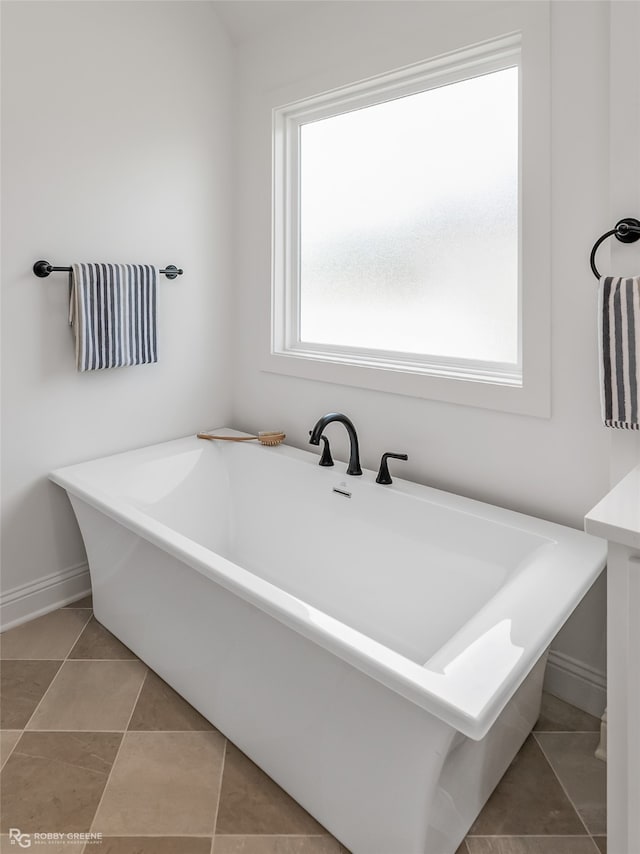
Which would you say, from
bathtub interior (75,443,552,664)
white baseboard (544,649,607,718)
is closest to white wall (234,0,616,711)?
white baseboard (544,649,607,718)

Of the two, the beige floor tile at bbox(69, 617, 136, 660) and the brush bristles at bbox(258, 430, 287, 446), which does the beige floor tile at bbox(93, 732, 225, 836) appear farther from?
the brush bristles at bbox(258, 430, 287, 446)

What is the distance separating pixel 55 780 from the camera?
153 cm

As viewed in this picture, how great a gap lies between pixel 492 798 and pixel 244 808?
0.64 meters

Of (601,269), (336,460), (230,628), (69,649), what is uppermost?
(601,269)

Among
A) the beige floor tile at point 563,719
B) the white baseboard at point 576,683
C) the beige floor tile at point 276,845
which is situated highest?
the white baseboard at point 576,683

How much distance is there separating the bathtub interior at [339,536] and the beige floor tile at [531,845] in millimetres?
502

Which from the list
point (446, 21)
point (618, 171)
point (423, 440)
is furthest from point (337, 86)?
point (423, 440)

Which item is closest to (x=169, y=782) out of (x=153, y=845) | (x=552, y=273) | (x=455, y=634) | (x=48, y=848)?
(x=153, y=845)

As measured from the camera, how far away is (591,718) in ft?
5.82

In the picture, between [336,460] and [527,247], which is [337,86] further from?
[336,460]

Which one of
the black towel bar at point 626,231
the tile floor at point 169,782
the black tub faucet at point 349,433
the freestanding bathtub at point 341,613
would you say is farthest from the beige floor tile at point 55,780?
the black towel bar at point 626,231

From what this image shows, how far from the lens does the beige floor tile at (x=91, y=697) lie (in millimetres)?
1737

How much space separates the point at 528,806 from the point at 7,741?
144cm

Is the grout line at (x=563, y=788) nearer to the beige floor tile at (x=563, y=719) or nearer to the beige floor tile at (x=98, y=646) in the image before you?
the beige floor tile at (x=563, y=719)
